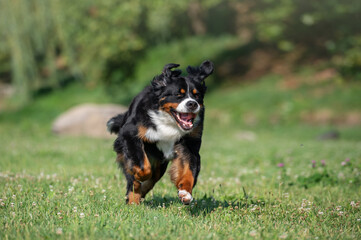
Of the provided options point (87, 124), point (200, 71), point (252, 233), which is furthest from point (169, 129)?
point (87, 124)

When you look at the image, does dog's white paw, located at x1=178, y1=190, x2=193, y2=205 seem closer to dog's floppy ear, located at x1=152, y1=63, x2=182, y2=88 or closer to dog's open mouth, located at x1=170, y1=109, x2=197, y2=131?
dog's open mouth, located at x1=170, y1=109, x2=197, y2=131

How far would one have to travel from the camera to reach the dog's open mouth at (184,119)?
4.77 m

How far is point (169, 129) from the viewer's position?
4949 mm

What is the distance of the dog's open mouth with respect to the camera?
15.6 ft

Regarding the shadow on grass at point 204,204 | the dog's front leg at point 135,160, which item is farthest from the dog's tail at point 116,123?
the shadow on grass at point 204,204

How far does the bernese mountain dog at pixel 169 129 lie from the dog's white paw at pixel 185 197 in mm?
157

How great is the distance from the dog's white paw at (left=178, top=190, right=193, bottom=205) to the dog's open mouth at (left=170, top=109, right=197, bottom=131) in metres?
0.72

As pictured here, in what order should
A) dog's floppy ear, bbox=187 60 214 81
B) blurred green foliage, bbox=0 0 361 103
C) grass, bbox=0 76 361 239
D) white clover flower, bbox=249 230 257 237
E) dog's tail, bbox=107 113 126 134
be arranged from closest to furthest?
white clover flower, bbox=249 230 257 237
grass, bbox=0 76 361 239
dog's floppy ear, bbox=187 60 214 81
dog's tail, bbox=107 113 126 134
blurred green foliage, bbox=0 0 361 103

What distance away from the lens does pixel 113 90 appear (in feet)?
81.8

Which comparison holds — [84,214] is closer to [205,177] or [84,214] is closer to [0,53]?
[205,177]

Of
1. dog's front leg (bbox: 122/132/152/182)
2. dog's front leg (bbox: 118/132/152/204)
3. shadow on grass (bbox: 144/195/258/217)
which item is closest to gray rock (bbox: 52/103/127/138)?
shadow on grass (bbox: 144/195/258/217)

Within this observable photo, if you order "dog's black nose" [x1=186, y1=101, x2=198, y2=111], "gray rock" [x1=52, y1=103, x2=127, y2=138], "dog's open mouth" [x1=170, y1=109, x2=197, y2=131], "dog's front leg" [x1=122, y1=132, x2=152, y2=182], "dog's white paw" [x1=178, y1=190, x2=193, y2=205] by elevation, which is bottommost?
"gray rock" [x1=52, y1=103, x2=127, y2=138]

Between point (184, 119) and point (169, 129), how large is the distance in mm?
245

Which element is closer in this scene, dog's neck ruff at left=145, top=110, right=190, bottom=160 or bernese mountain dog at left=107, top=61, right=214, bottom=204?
bernese mountain dog at left=107, top=61, right=214, bottom=204
